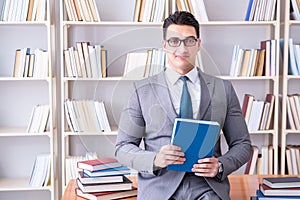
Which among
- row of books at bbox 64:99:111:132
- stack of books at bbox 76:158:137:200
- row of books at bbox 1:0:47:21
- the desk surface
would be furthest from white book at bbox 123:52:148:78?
row of books at bbox 1:0:47:21

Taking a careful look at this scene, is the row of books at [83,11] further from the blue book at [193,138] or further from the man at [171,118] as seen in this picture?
the blue book at [193,138]

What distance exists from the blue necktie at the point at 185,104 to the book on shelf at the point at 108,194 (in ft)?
2.25

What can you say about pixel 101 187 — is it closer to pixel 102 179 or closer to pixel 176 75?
pixel 102 179

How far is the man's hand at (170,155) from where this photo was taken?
4.54 ft

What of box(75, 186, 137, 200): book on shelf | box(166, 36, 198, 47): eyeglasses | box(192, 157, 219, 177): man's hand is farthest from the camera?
box(75, 186, 137, 200): book on shelf

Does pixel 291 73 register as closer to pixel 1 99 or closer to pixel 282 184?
pixel 282 184

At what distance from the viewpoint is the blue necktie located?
131 centimetres

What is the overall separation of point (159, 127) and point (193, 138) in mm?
113

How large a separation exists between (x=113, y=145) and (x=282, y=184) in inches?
28.9

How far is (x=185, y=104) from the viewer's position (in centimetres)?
133

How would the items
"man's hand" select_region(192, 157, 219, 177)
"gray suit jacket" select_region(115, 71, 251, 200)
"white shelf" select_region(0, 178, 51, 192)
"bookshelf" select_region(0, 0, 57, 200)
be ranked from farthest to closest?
"bookshelf" select_region(0, 0, 57, 200) → "white shelf" select_region(0, 178, 51, 192) → "man's hand" select_region(192, 157, 219, 177) → "gray suit jacket" select_region(115, 71, 251, 200)

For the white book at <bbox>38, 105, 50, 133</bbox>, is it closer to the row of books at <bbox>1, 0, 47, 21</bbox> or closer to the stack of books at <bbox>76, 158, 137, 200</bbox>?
the row of books at <bbox>1, 0, 47, 21</bbox>

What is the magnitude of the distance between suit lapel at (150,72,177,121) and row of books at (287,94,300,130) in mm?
2053

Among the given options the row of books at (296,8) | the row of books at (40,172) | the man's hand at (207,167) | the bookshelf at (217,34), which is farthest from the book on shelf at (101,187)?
the row of books at (296,8)
